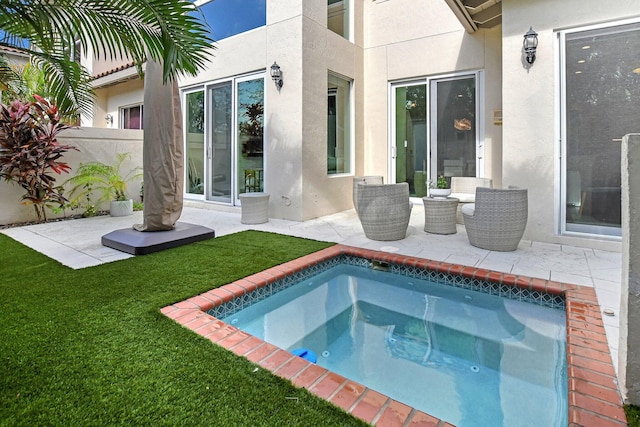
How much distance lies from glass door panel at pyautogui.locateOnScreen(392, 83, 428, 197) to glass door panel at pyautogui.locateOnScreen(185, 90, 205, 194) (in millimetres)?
5568

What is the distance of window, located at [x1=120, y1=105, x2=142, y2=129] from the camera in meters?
13.9

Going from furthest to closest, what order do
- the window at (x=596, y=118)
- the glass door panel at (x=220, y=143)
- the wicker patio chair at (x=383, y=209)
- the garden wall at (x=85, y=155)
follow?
the glass door panel at (x=220, y=143)
the garden wall at (x=85, y=155)
the wicker patio chair at (x=383, y=209)
the window at (x=596, y=118)

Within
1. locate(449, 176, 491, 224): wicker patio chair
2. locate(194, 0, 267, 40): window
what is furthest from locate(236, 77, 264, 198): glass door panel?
locate(449, 176, 491, 224): wicker patio chair

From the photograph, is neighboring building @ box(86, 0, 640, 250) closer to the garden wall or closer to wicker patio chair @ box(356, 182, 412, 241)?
the garden wall

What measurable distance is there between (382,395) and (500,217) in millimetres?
4079

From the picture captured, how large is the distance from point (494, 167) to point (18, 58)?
1852 centimetres

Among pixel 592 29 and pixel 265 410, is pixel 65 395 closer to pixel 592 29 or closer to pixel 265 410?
pixel 265 410

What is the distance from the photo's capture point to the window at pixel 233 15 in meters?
8.93

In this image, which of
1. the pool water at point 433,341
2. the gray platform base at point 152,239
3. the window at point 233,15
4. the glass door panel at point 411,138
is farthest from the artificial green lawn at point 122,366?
the window at point 233,15

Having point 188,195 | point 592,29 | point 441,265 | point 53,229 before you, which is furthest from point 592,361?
point 188,195

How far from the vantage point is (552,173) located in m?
5.91

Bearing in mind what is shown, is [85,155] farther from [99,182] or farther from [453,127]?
[453,127]

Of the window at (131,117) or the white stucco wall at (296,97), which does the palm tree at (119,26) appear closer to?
the white stucco wall at (296,97)

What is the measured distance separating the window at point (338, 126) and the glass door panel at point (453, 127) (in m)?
2.22
